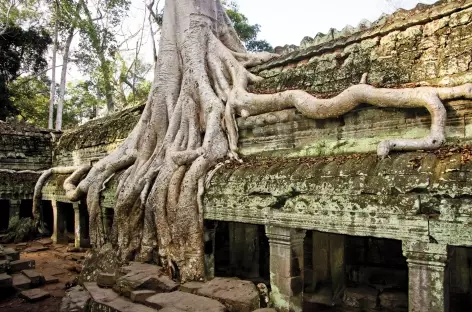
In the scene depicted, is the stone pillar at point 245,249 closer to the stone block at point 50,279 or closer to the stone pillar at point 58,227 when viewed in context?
the stone block at point 50,279

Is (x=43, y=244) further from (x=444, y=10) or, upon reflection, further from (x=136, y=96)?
(x=136, y=96)

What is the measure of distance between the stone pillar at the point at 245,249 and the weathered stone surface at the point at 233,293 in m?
2.10

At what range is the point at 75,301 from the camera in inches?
212

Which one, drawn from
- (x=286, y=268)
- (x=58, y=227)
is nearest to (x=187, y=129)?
(x=286, y=268)

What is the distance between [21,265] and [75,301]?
305cm

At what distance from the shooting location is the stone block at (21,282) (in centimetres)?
662

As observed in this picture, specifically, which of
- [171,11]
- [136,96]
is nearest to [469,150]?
[171,11]

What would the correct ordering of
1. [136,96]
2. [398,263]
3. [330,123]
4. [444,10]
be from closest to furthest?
[444,10], [330,123], [398,263], [136,96]

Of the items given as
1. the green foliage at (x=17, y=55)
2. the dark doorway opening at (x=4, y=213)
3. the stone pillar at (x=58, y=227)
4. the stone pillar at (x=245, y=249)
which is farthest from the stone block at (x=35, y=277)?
the green foliage at (x=17, y=55)

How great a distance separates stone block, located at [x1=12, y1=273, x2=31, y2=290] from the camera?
662 centimetres

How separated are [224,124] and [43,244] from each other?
745 cm

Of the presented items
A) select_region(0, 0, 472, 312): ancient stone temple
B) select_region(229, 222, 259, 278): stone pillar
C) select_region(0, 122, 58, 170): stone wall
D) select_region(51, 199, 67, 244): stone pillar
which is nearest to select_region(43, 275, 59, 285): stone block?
select_region(0, 0, 472, 312): ancient stone temple

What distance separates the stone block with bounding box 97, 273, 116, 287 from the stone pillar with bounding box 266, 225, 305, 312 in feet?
8.40

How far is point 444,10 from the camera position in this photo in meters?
4.53
